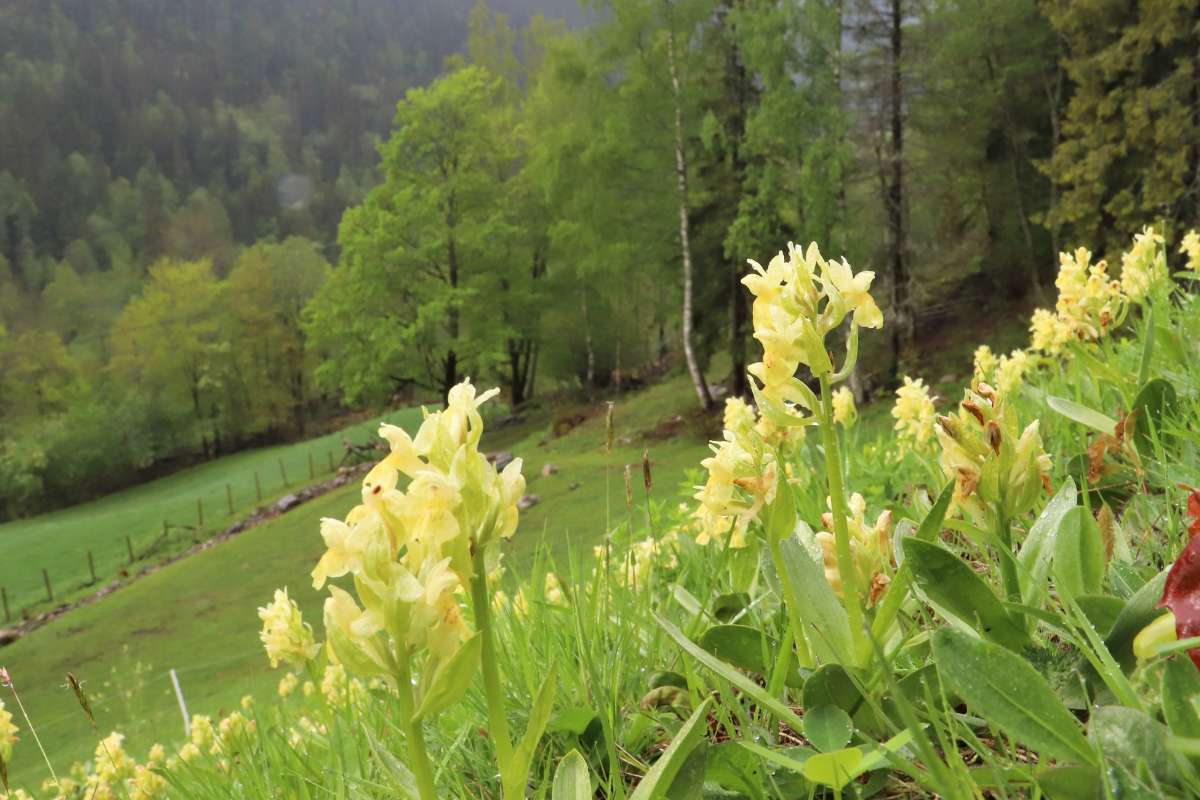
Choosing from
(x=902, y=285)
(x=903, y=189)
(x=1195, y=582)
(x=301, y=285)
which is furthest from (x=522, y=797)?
(x=301, y=285)

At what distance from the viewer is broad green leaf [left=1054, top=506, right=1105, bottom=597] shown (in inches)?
38.9

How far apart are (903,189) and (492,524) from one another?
1783 centimetres

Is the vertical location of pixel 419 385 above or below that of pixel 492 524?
below

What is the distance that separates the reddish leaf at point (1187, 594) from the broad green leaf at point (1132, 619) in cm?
10

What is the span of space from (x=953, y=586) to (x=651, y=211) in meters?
17.5

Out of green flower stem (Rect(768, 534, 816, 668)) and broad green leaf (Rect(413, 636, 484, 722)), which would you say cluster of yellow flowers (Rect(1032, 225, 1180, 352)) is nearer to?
green flower stem (Rect(768, 534, 816, 668))

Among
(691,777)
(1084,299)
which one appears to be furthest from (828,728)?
(1084,299)

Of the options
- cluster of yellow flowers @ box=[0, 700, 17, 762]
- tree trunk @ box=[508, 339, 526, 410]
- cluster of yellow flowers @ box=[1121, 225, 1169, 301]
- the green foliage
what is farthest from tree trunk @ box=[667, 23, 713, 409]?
cluster of yellow flowers @ box=[0, 700, 17, 762]

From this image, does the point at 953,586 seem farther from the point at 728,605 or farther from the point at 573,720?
the point at 728,605

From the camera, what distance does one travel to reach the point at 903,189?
54.7ft

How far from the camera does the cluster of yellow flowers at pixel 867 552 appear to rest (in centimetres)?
106

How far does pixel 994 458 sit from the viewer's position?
950 mm

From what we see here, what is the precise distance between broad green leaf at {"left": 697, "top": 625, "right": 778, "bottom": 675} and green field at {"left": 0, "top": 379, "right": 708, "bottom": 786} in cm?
573

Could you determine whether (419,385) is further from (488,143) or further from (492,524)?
(492,524)
